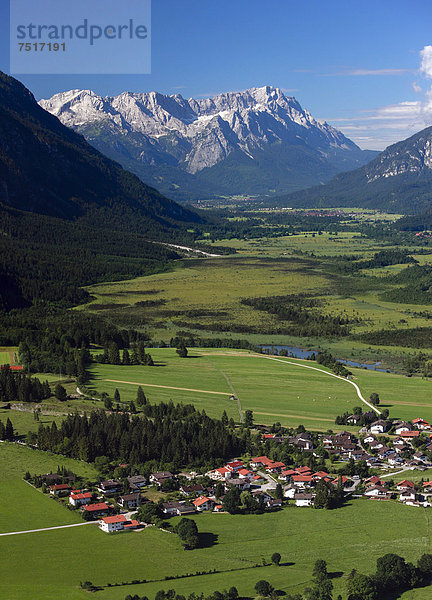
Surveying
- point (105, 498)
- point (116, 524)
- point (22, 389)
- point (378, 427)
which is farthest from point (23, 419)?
point (378, 427)

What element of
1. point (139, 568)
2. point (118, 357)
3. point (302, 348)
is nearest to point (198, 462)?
point (139, 568)

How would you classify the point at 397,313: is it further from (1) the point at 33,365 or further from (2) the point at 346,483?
(2) the point at 346,483

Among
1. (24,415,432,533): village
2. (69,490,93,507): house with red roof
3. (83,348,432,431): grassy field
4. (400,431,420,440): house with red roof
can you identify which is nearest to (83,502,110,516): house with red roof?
(24,415,432,533): village

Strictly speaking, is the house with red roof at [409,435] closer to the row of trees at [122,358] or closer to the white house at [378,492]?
the white house at [378,492]

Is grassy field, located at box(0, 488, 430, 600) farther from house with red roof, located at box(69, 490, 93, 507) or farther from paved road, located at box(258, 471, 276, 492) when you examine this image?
paved road, located at box(258, 471, 276, 492)

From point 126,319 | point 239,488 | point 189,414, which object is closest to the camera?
point 239,488

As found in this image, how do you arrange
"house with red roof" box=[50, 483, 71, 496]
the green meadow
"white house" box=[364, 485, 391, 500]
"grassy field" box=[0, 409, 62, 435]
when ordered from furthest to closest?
"grassy field" box=[0, 409, 62, 435] < "white house" box=[364, 485, 391, 500] < "house with red roof" box=[50, 483, 71, 496] < the green meadow
